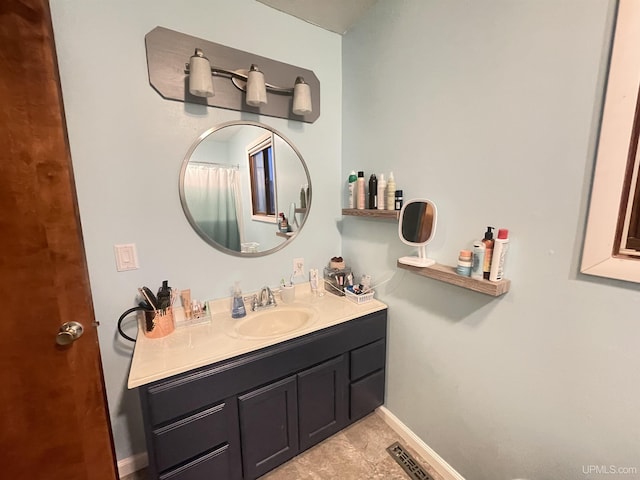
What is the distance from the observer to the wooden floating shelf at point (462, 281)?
971 millimetres

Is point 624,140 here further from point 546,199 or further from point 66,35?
point 66,35

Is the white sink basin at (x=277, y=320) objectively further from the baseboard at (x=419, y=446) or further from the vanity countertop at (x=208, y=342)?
the baseboard at (x=419, y=446)

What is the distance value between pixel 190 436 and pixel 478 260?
4.38 feet

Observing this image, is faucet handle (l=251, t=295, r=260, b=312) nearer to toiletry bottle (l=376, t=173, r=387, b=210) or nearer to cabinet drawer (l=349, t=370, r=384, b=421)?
cabinet drawer (l=349, t=370, r=384, b=421)

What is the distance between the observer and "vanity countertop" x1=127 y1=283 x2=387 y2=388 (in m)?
0.97

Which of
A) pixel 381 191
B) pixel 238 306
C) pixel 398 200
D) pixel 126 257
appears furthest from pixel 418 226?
pixel 126 257

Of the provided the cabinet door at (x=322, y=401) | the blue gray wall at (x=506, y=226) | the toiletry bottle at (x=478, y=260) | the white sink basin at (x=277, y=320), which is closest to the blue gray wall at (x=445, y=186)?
the blue gray wall at (x=506, y=226)

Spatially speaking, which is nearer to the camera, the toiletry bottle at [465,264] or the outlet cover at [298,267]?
the toiletry bottle at [465,264]

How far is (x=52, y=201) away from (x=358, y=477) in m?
1.76

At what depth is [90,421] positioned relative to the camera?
918 millimetres

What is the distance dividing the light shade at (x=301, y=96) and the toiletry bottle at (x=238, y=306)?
1084mm

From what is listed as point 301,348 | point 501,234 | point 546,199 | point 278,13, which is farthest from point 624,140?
point 278,13

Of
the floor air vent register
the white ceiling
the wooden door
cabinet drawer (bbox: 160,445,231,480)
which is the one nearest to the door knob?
the wooden door

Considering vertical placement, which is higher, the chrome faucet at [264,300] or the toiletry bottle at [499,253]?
the toiletry bottle at [499,253]
